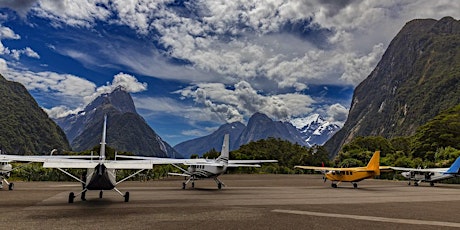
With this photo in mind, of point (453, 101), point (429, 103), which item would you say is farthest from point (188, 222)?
point (429, 103)

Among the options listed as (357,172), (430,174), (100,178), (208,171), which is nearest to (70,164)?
(100,178)

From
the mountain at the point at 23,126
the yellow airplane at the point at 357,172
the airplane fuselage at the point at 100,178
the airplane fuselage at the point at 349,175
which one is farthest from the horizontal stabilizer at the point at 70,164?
the mountain at the point at 23,126

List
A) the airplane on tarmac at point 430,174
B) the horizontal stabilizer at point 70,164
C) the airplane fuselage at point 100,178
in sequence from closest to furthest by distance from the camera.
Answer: the horizontal stabilizer at point 70,164 < the airplane fuselage at point 100,178 < the airplane on tarmac at point 430,174

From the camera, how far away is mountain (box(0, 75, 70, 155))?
111 metres

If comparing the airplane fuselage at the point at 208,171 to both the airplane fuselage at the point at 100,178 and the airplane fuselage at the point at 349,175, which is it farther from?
the airplane fuselage at the point at 349,175

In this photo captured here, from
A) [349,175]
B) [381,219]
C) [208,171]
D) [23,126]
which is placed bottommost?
[381,219]

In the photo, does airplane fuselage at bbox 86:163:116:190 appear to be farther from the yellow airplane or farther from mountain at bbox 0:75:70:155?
mountain at bbox 0:75:70:155

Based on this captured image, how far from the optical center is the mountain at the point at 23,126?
4375 inches

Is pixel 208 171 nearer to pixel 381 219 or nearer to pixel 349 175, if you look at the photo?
pixel 349 175

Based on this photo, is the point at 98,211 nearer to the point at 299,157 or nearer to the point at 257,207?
the point at 257,207

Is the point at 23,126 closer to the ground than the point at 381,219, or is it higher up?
higher up

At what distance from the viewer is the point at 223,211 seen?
12891 millimetres

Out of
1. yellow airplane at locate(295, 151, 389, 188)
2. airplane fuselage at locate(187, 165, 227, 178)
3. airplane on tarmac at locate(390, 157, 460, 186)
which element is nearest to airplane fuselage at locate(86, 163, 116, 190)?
airplane fuselage at locate(187, 165, 227, 178)

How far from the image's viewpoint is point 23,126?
12569 centimetres
